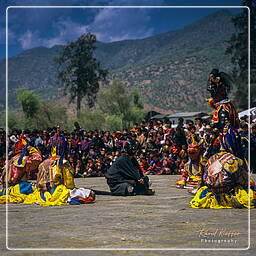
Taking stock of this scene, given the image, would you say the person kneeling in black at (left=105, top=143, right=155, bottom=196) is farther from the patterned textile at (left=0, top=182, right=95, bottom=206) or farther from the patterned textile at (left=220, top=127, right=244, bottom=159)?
the patterned textile at (left=220, top=127, right=244, bottom=159)

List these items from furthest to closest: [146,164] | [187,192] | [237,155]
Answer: [146,164] < [187,192] < [237,155]

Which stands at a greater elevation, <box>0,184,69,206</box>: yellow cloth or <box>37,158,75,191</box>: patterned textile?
<box>37,158,75,191</box>: patterned textile

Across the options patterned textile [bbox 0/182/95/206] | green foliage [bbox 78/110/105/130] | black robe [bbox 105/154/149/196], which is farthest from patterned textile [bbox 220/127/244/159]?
green foliage [bbox 78/110/105/130]

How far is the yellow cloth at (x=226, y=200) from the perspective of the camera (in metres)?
7.21

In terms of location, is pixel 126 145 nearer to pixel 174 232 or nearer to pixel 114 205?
pixel 114 205

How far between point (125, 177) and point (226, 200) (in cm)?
315

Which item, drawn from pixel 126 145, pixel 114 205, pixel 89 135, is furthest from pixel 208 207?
pixel 89 135

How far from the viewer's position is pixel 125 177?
394 inches

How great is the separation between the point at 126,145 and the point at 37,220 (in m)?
4.23

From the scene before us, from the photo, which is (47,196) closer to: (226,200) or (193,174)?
(226,200)

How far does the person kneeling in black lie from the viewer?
384 inches

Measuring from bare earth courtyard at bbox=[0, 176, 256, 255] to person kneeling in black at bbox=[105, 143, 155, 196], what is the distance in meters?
1.21

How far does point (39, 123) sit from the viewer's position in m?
41.1

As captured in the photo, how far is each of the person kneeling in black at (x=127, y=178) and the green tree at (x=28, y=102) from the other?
1265 inches
